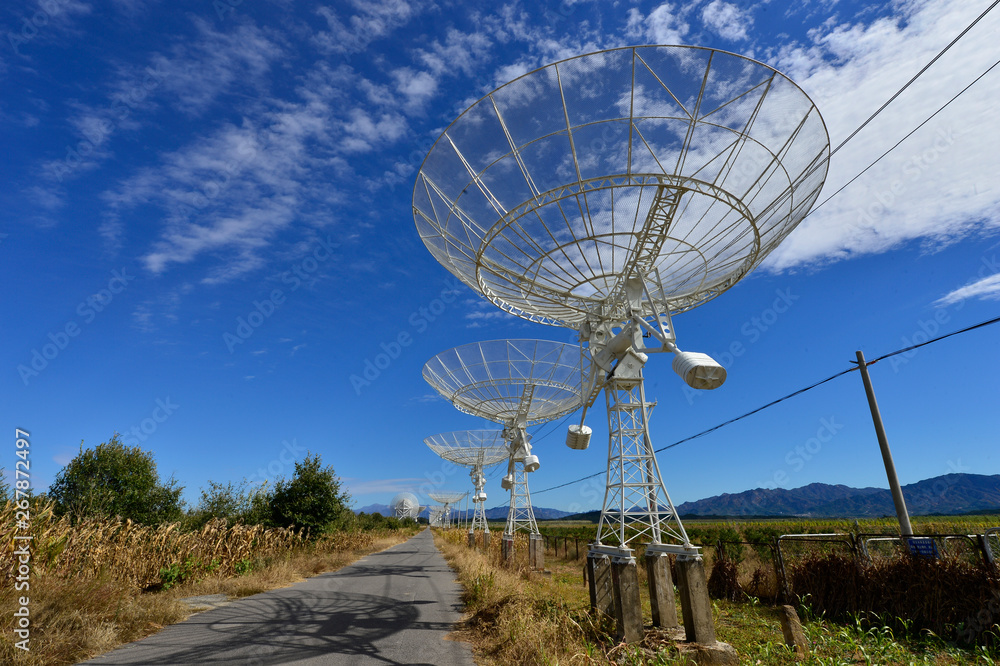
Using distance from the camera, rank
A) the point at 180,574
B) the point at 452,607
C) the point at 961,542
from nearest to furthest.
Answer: the point at 961,542 < the point at 452,607 < the point at 180,574

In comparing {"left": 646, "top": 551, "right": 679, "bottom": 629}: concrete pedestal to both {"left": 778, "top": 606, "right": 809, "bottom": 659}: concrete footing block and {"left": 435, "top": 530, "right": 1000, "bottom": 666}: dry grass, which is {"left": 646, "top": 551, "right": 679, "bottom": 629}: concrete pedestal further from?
{"left": 778, "top": 606, "right": 809, "bottom": 659}: concrete footing block

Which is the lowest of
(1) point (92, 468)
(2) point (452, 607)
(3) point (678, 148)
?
(2) point (452, 607)

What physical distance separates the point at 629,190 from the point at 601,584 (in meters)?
7.58

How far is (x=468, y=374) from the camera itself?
2048cm

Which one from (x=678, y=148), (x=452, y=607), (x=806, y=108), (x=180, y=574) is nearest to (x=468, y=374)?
(x=452, y=607)

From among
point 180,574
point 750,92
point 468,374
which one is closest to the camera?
point 750,92

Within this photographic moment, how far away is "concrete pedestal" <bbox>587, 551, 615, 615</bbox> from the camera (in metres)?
8.63

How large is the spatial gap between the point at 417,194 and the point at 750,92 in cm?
684

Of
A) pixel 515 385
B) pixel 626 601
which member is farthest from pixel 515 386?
pixel 626 601

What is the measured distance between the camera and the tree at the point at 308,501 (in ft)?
73.8

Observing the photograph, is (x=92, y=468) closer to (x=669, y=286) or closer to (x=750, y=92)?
(x=669, y=286)

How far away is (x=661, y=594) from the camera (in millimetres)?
8055

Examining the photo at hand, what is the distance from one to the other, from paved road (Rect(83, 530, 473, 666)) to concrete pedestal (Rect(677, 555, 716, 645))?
336 centimetres

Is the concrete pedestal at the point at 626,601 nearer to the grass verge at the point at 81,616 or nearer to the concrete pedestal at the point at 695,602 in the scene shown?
the concrete pedestal at the point at 695,602
